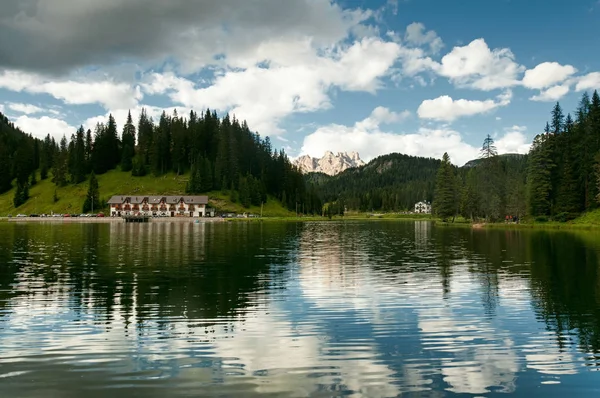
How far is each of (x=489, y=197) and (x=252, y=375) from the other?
470 ft

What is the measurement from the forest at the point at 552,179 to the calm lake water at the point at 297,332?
3797 inches

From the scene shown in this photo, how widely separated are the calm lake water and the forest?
316 ft

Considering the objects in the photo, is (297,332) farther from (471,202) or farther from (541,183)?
(471,202)

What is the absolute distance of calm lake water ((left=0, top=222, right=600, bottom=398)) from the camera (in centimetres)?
1398

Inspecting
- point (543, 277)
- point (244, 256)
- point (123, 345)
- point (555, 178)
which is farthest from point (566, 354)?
point (555, 178)

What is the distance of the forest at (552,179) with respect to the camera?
399 feet

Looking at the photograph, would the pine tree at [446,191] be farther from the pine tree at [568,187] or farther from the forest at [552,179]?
the pine tree at [568,187]

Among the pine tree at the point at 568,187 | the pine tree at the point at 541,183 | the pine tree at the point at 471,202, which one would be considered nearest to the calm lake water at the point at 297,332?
the pine tree at the point at 568,187

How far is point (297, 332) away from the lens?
19828 millimetres

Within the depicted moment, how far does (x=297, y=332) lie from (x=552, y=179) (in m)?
137

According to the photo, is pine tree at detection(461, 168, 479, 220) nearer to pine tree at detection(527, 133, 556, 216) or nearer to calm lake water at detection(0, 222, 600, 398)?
pine tree at detection(527, 133, 556, 216)

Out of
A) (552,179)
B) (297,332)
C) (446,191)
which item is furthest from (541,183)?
(297,332)

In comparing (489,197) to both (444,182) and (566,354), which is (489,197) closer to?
(444,182)

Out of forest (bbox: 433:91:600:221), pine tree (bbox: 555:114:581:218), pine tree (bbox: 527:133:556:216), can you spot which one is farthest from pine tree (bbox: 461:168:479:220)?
pine tree (bbox: 555:114:581:218)
